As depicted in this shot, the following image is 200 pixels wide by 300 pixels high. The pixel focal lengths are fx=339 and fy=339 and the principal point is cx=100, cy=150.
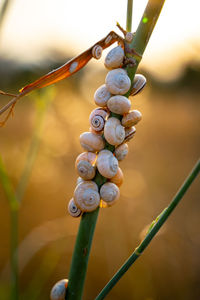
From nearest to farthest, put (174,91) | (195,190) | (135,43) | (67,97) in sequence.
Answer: (135,43) < (67,97) < (195,190) < (174,91)

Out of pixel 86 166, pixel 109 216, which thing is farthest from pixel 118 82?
pixel 109 216

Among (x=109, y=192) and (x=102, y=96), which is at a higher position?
(x=102, y=96)

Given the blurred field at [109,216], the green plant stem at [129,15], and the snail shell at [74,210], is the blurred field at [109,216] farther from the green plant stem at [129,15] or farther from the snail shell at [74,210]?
the green plant stem at [129,15]

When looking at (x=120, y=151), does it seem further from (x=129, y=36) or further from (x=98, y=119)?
(x=129, y=36)

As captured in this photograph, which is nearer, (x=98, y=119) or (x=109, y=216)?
(x=98, y=119)

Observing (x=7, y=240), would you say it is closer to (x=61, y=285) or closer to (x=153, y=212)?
(x=153, y=212)

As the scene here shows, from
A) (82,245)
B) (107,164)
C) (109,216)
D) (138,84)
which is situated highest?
(138,84)

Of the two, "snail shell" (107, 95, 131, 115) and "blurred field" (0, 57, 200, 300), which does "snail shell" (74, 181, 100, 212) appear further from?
"blurred field" (0, 57, 200, 300)

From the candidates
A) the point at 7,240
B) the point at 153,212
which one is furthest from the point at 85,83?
the point at 7,240

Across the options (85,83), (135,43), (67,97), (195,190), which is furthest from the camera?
(85,83)
